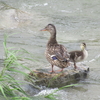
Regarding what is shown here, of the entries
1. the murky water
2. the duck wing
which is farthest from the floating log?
the duck wing

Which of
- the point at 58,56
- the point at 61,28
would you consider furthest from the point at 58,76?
the point at 61,28

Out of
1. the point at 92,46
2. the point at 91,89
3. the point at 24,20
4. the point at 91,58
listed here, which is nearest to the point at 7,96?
the point at 91,89

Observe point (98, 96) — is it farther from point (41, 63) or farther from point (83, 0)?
point (83, 0)

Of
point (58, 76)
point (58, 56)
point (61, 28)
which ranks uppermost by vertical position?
point (61, 28)

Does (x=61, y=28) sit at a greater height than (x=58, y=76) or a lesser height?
greater

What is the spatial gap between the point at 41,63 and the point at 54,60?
1.46 metres

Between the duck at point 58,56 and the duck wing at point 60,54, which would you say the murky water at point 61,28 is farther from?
the duck wing at point 60,54

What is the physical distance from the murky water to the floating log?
0.17 metres

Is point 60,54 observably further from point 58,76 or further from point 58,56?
point 58,76

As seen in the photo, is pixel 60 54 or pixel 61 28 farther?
pixel 61 28

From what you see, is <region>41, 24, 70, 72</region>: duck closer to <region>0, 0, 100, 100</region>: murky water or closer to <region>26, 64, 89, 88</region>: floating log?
<region>26, 64, 89, 88</region>: floating log

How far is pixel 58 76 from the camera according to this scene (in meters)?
6.48

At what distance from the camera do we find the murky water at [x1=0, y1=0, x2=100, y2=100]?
682 cm

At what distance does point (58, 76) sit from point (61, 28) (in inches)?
203
